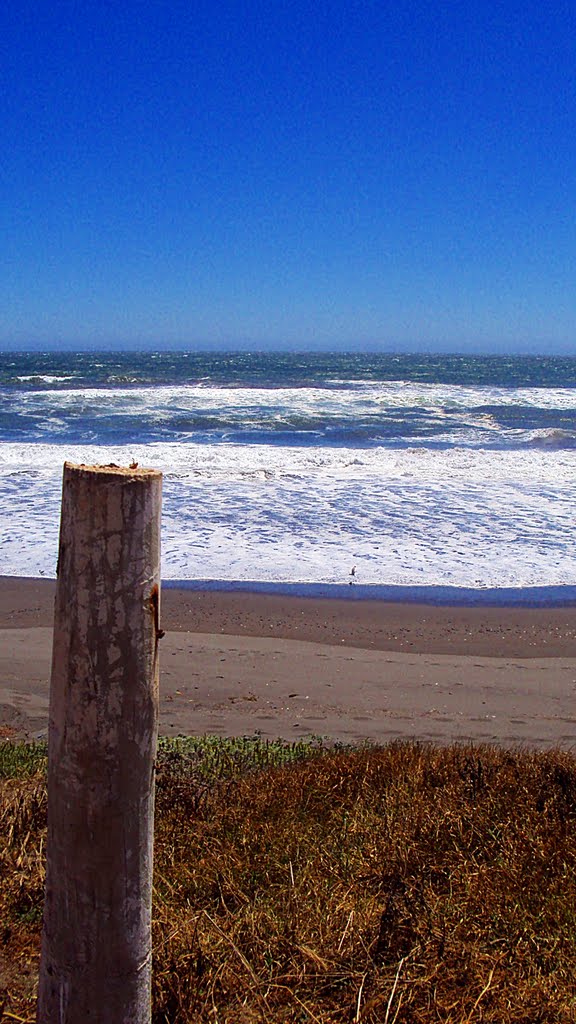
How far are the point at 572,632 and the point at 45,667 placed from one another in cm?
548

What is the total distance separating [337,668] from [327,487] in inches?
370

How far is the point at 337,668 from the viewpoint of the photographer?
7.87 metres

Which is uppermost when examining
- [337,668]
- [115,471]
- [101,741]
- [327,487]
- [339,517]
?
[115,471]

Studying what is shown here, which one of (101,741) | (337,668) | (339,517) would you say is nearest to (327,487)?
(339,517)

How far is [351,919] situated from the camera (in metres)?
2.97

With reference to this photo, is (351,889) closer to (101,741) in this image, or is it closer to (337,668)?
(101,741)

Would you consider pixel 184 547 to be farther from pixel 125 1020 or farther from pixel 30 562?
pixel 125 1020

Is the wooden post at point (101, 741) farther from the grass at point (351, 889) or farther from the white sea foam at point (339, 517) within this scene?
the white sea foam at point (339, 517)

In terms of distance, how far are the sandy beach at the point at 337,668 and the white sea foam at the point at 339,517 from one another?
3.92 ft

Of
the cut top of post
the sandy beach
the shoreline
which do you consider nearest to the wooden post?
the cut top of post

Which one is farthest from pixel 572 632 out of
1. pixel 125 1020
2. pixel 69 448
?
pixel 69 448

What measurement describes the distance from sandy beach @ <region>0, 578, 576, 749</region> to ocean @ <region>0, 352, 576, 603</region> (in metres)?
0.89

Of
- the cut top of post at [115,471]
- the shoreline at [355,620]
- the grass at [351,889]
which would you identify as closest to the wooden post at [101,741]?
the cut top of post at [115,471]

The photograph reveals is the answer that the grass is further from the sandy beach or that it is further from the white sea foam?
the white sea foam
